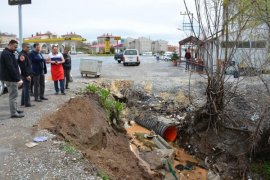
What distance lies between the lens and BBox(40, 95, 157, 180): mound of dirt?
5.38 meters

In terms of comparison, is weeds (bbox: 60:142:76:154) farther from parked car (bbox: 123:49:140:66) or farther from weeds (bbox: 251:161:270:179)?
parked car (bbox: 123:49:140:66)

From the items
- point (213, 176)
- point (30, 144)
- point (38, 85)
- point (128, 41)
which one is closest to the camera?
point (30, 144)

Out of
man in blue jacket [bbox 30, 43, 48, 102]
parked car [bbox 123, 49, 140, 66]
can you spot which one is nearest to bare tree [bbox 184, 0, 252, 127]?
man in blue jacket [bbox 30, 43, 48, 102]

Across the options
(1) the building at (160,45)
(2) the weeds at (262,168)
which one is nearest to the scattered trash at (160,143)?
(2) the weeds at (262,168)

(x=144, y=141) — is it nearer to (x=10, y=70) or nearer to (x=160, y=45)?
(x=10, y=70)

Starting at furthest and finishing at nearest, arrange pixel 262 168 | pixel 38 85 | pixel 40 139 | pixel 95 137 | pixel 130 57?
pixel 130 57 < pixel 38 85 < pixel 262 168 < pixel 95 137 < pixel 40 139

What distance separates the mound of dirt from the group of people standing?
1.08 m

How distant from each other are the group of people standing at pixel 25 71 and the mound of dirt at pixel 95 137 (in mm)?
1081

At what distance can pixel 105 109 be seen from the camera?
949cm

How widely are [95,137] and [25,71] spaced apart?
8.68 ft

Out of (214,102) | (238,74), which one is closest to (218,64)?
(238,74)

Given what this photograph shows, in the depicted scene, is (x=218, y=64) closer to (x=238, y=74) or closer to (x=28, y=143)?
(x=238, y=74)

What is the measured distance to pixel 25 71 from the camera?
7.95 metres

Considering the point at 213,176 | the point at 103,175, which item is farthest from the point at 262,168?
the point at 103,175
